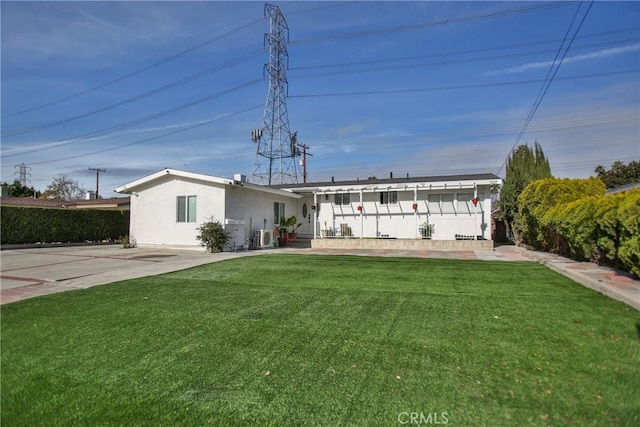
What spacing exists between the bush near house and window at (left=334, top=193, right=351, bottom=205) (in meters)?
8.40

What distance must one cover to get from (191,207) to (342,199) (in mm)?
8034

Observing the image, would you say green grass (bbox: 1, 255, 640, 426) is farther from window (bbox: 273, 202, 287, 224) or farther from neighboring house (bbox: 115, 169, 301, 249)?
window (bbox: 273, 202, 287, 224)

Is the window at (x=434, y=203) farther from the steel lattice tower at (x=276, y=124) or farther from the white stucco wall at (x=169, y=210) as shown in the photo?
the steel lattice tower at (x=276, y=124)

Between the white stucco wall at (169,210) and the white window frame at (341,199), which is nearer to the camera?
the white stucco wall at (169,210)

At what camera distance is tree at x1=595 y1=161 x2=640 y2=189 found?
33.1 metres

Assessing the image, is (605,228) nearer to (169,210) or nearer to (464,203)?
(464,203)

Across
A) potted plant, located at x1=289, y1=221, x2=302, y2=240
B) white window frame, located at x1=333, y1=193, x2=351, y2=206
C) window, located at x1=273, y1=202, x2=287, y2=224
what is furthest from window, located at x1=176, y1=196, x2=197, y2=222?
white window frame, located at x1=333, y1=193, x2=351, y2=206

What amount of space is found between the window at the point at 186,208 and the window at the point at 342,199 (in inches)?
304

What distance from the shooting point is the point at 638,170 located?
3300 centimetres

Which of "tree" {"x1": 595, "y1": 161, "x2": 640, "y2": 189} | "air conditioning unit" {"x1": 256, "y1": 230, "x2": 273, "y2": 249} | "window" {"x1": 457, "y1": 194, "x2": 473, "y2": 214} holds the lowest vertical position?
"air conditioning unit" {"x1": 256, "y1": 230, "x2": 273, "y2": 249}

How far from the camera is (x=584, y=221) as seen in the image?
8672 millimetres

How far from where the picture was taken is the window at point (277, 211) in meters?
20.1

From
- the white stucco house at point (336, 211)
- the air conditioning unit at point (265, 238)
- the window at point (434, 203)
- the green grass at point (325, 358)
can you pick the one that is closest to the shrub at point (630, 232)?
the green grass at point (325, 358)

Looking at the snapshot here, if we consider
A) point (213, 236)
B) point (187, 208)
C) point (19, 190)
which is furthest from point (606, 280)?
point (19, 190)
